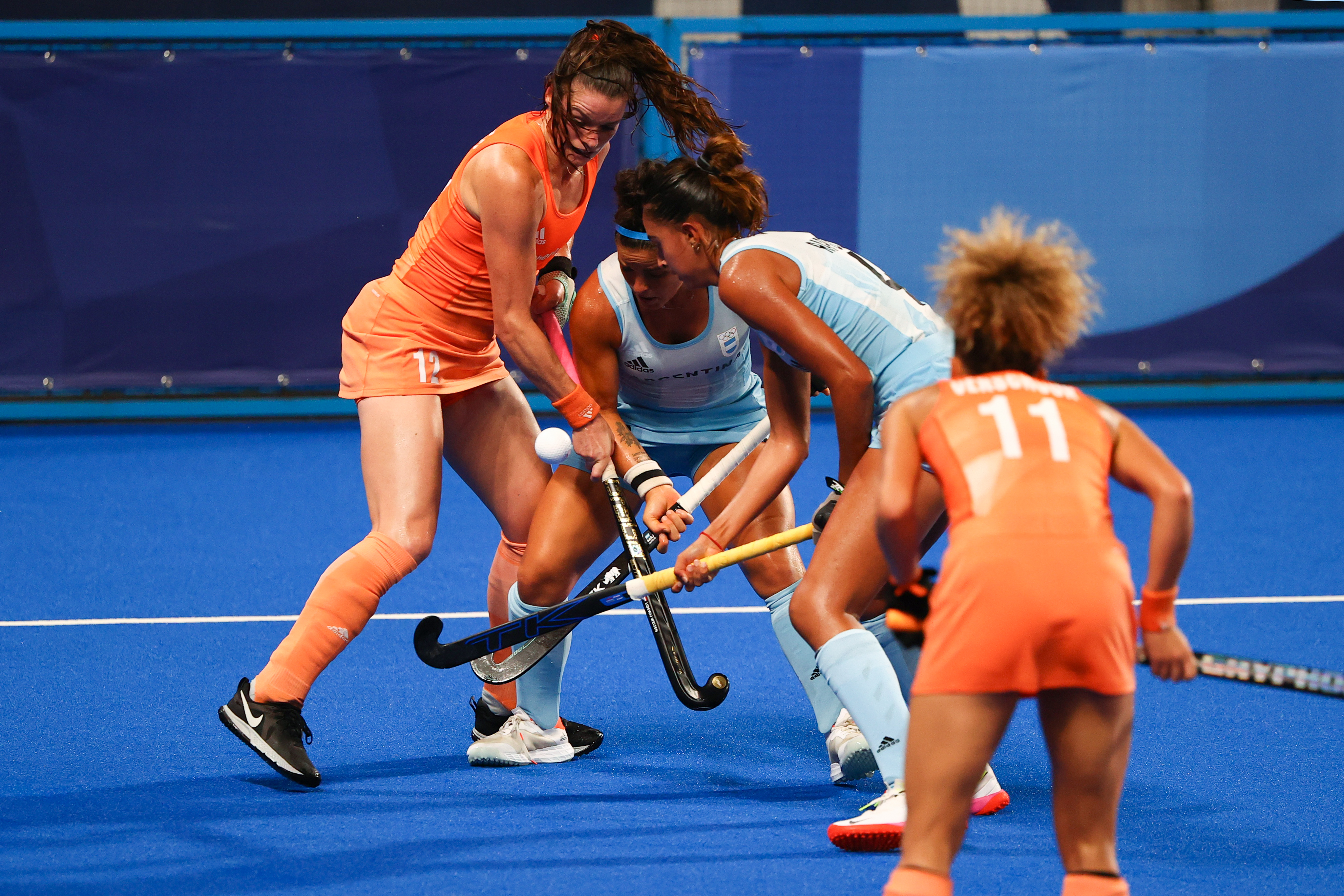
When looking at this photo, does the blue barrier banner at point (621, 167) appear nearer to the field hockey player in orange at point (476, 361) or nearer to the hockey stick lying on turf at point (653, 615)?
the field hockey player in orange at point (476, 361)

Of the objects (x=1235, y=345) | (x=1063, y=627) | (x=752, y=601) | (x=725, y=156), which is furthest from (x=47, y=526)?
(x=1235, y=345)

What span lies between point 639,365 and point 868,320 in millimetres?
713

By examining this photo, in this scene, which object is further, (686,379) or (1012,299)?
(686,379)

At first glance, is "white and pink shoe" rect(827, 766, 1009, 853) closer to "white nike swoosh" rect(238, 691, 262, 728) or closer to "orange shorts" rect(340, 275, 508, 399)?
"white nike swoosh" rect(238, 691, 262, 728)

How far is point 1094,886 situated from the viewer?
2.00 m

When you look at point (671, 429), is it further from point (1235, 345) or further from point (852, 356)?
point (1235, 345)

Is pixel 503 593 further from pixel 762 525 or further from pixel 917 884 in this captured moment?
pixel 917 884

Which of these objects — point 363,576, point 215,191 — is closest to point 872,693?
point 363,576

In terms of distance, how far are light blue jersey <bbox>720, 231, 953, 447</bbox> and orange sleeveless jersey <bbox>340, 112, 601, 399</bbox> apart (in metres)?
0.72

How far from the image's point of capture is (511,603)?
336 centimetres

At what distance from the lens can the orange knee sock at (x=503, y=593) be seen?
11.5ft

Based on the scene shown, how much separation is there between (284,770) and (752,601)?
2.03m

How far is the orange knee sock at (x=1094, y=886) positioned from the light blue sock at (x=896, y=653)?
3.35 ft

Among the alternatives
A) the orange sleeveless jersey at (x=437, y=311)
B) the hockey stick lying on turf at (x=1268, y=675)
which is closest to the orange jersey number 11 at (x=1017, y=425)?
the hockey stick lying on turf at (x=1268, y=675)
